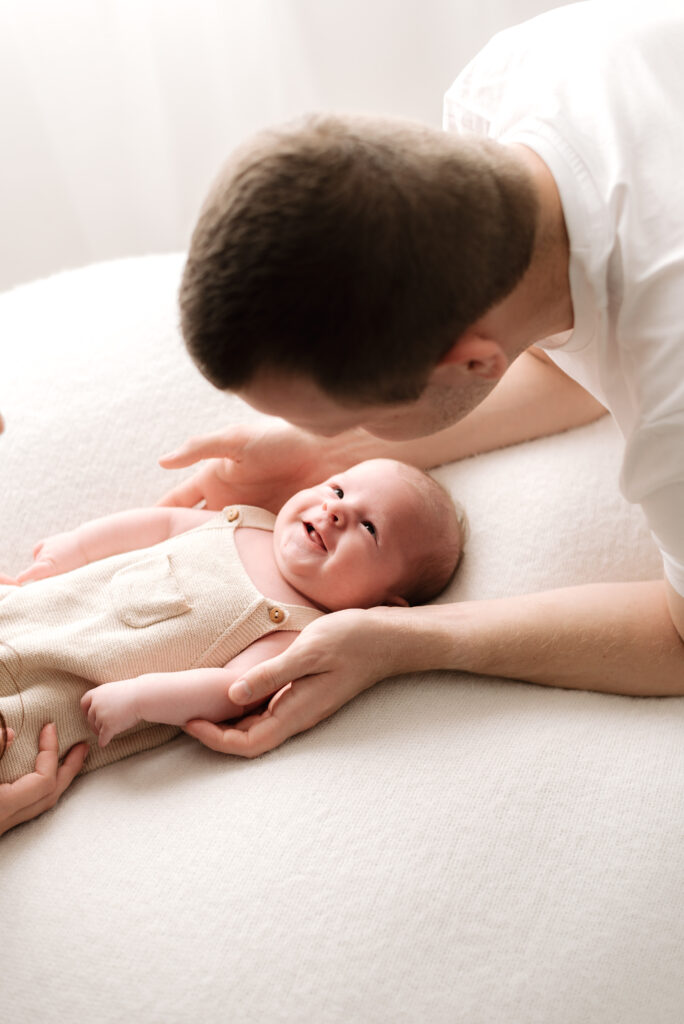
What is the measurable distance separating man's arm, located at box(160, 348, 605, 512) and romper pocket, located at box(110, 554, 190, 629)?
0.23 meters

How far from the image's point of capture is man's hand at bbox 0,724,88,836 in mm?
1306

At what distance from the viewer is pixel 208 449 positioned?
5.47 feet

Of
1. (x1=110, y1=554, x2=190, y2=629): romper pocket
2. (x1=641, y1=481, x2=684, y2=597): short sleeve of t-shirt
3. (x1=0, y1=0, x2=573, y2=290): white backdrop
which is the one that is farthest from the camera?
(x1=0, y1=0, x2=573, y2=290): white backdrop

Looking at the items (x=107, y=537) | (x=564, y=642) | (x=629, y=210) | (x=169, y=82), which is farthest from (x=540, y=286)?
(x=169, y=82)

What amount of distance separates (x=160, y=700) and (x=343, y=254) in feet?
2.32

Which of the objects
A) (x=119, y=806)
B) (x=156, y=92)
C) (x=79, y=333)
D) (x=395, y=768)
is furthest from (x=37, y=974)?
(x=156, y=92)

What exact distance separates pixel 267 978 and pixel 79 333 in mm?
1273

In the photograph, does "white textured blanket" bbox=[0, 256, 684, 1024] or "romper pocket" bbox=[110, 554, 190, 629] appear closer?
"white textured blanket" bbox=[0, 256, 684, 1024]

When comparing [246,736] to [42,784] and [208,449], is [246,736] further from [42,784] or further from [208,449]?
[208,449]

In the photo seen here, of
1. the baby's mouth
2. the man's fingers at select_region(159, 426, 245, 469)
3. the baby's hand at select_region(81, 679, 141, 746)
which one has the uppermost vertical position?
the man's fingers at select_region(159, 426, 245, 469)

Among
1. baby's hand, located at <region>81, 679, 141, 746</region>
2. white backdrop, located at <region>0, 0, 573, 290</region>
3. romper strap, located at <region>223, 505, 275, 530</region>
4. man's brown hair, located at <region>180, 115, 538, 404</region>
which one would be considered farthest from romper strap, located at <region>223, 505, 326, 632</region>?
white backdrop, located at <region>0, 0, 573, 290</region>

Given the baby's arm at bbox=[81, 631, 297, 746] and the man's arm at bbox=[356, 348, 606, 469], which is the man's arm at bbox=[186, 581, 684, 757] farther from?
the man's arm at bbox=[356, 348, 606, 469]

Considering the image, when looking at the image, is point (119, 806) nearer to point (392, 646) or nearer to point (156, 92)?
point (392, 646)

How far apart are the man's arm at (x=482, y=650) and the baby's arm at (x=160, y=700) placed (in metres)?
0.04
